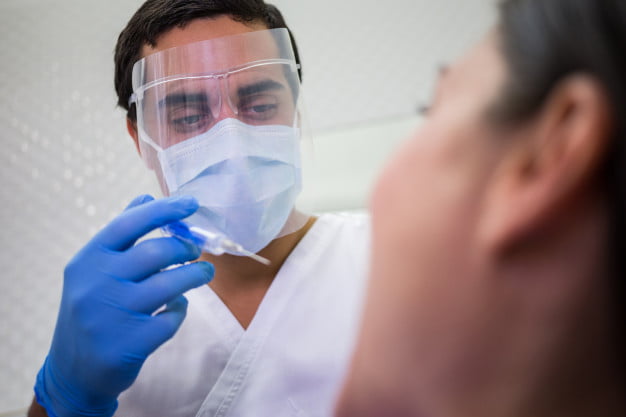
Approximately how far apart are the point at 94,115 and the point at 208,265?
3.95ft

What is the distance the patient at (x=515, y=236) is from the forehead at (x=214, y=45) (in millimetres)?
664

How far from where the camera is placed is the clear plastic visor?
981 millimetres

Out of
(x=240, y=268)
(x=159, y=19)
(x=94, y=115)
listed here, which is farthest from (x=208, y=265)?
(x=94, y=115)

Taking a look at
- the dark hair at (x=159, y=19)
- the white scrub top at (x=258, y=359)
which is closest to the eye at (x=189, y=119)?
the dark hair at (x=159, y=19)

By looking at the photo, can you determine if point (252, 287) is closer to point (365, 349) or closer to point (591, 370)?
point (365, 349)

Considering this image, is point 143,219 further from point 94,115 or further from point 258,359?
point 94,115

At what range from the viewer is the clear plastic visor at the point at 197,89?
0.98m

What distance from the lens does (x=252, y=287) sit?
1.13 metres

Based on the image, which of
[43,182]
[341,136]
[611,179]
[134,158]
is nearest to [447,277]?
[611,179]

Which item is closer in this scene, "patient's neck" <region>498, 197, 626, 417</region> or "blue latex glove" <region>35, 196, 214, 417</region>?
"patient's neck" <region>498, 197, 626, 417</region>

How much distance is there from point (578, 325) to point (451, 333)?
4.0 inches

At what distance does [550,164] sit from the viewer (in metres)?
0.36

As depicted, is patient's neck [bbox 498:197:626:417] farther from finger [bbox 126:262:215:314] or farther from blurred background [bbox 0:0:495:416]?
blurred background [bbox 0:0:495:416]

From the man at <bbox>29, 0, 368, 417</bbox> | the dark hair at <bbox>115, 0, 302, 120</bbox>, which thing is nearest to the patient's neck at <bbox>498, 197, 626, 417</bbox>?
the man at <bbox>29, 0, 368, 417</bbox>
